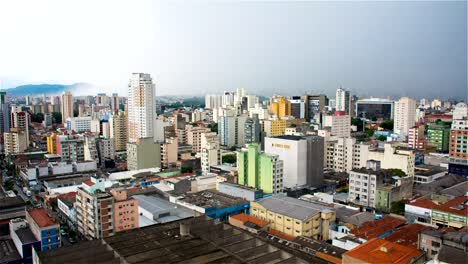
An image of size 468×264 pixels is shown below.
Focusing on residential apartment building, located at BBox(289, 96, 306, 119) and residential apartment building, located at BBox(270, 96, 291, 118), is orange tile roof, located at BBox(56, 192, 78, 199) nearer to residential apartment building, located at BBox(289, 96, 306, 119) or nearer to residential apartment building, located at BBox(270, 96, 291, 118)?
residential apartment building, located at BBox(270, 96, 291, 118)

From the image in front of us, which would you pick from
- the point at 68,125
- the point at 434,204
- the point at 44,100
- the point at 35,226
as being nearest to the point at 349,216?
the point at 434,204

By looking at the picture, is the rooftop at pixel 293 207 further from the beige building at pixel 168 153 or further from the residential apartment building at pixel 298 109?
the residential apartment building at pixel 298 109

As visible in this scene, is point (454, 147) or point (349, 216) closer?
point (349, 216)

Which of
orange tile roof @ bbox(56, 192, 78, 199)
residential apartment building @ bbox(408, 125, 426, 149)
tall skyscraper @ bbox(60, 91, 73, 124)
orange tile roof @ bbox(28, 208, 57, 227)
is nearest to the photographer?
orange tile roof @ bbox(28, 208, 57, 227)

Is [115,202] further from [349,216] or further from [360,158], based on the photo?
[360,158]

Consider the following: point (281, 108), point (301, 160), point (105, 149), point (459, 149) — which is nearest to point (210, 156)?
point (301, 160)

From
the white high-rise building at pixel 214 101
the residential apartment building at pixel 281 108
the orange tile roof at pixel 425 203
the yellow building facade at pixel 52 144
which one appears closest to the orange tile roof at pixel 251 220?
the orange tile roof at pixel 425 203

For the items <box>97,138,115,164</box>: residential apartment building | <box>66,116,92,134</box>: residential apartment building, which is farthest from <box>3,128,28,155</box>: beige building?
<box>66,116,92,134</box>: residential apartment building
